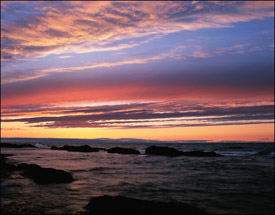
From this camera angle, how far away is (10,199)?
13461 millimetres

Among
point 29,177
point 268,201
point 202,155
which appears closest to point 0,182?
point 29,177

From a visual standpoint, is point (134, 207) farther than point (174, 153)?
No

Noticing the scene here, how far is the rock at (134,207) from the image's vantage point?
33.8 ft

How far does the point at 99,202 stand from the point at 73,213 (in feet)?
4.18

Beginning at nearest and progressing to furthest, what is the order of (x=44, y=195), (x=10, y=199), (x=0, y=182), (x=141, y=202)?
(x=141, y=202) < (x=10, y=199) < (x=44, y=195) < (x=0, y=182)

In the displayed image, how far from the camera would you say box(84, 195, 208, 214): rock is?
1030 centimetres

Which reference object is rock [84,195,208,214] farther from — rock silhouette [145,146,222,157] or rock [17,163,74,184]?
rock silhouette [145,146,222,157]

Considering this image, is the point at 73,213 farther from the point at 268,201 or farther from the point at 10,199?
the point at 268,201

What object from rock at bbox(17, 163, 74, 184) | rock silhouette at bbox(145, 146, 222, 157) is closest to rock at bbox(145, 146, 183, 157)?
rock silhouette at bbox(145, 146, 222, 157)

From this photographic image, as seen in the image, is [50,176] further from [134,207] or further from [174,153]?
[174,153]

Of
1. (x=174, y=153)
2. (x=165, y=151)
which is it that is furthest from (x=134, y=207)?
(x=165, y=151)

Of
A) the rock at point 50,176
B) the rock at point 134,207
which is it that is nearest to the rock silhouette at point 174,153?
the rock at point 50,176

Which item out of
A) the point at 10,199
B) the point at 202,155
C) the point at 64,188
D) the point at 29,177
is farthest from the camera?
the point at 202,155

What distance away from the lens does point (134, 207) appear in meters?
10.7
